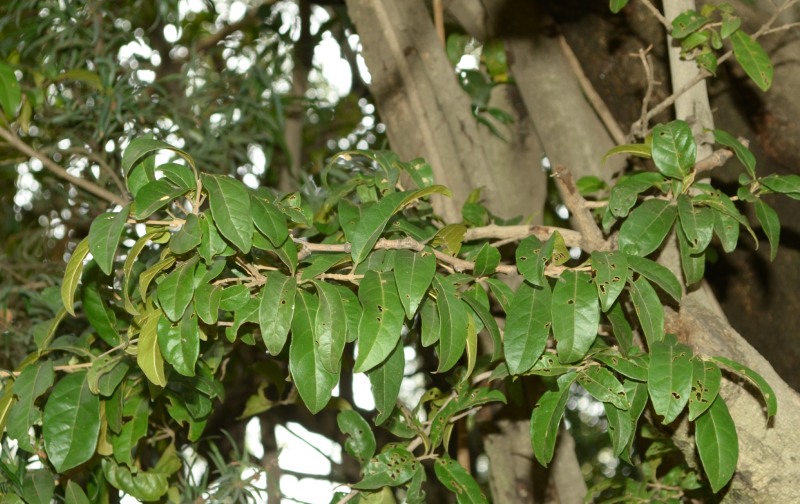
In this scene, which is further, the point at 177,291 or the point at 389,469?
the point at 389,469

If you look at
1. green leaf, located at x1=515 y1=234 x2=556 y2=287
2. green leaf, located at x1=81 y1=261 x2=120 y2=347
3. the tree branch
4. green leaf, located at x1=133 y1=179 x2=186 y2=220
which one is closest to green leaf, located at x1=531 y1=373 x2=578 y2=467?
green leaf, located at x1=515 y1=234 x2=556 y2=287

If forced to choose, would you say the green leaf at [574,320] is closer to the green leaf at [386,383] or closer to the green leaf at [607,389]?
the green leaf at [607,389]

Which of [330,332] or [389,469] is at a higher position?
[330,332]

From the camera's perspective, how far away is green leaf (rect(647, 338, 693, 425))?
3.00 ft

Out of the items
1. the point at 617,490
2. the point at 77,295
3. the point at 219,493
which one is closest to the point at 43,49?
the point at 77,295

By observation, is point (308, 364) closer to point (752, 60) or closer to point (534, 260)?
point (534, 260)

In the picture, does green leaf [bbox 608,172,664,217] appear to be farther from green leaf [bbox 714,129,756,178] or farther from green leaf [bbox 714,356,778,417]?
green leaf [bbox 714,356,778,417]

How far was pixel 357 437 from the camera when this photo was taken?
1204mm

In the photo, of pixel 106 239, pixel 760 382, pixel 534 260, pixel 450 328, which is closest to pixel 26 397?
pixel 106 239

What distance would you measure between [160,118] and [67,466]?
1182 millimetres

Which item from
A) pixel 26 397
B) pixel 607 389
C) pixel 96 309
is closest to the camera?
pixel 607 389

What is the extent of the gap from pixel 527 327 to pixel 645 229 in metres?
0.20

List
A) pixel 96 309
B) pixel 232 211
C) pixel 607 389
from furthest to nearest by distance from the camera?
pixel 96 309 < pixel 607 389 < pixel 232 211

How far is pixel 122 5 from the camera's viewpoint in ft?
7.97
